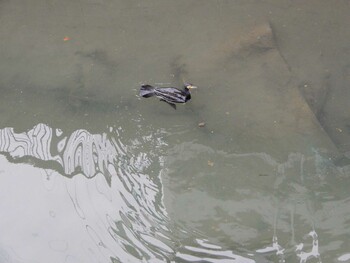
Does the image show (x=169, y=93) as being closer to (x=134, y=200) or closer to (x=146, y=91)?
(x=146, y=91)

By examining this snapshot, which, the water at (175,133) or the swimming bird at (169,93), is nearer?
the water at (175,133)

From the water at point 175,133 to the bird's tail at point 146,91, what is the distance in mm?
119

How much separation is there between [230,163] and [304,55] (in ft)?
5.06

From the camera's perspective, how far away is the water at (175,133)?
4055 millimetres

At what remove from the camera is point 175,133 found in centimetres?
468

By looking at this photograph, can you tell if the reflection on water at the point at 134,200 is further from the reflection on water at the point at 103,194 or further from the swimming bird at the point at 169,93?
the swimming bird at the point at 169,93

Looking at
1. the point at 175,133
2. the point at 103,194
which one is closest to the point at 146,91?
the point at 175,133

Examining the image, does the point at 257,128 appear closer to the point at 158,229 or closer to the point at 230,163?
the point at 230,163

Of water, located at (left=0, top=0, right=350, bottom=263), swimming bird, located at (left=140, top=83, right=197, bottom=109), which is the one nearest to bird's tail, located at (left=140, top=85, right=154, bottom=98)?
swimming bird, located at (left=140, top=83, right=197, bottom=109)

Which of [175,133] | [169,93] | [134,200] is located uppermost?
[169,93]

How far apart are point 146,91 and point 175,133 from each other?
49 cm

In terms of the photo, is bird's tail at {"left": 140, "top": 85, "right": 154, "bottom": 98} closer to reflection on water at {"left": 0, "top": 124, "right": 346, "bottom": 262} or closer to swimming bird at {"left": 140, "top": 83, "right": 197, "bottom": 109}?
swimming bird at {"left": 140, "top": 83, "right": 197, "bottom": 109}

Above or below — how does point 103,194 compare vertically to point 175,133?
below

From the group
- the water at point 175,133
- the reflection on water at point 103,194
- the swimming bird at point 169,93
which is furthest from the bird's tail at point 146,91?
the reflection on water at point 103,194
